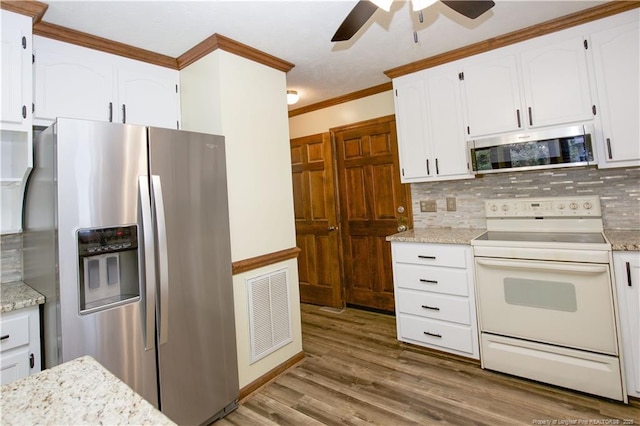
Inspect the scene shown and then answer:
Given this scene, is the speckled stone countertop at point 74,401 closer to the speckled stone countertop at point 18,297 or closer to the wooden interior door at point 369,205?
the speckled stone countertop at point 18,297

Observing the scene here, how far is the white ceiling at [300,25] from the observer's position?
1895mm

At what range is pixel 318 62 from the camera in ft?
9.09

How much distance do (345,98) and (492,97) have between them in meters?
1.66

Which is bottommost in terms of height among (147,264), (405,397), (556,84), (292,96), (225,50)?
(405,397)

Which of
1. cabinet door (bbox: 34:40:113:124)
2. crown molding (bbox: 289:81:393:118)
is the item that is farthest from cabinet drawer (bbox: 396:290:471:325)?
cabinet door (bbox: 34:40:113:124)

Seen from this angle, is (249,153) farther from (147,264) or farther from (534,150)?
(534,150)

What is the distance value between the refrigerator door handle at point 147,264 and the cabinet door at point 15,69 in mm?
772

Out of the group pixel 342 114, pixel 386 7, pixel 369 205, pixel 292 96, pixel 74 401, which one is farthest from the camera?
pixel 342 114

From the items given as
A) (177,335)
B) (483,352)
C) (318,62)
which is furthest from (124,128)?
(483,352)

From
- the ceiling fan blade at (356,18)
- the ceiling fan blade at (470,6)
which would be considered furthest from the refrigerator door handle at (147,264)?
the ceiling fan blade at (470,6)

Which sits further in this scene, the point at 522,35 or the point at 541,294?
the point at 522,35

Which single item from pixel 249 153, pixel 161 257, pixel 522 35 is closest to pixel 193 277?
pixel 161 257

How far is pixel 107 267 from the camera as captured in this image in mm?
1657

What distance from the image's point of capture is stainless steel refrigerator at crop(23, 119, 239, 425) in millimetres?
1511
